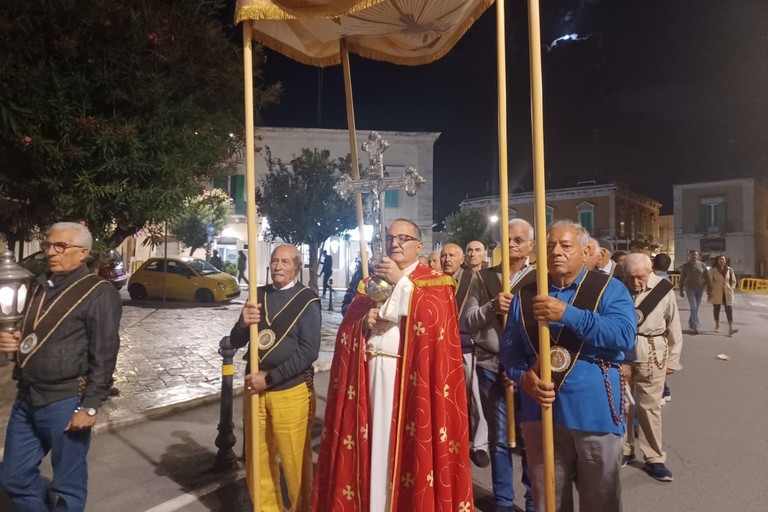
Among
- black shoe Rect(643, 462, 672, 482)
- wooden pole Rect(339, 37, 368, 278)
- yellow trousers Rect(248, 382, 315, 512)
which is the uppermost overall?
wooden pole Rect(339, 37, 368, 278)

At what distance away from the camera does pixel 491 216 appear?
41500 mm

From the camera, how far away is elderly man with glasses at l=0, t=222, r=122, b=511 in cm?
299

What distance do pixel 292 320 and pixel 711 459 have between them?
4173 mm

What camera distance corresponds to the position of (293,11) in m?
3.14

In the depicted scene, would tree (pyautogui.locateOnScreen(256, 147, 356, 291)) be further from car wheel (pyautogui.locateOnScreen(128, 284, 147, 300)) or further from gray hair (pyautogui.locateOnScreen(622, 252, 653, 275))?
gray hair (pyautogui.locateOnScreen(622, 252, 653, 275))

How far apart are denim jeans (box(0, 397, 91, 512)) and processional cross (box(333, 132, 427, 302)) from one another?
2.11 metres

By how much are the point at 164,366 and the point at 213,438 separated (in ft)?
11.0

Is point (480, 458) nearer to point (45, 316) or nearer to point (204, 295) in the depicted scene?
point (45, 316)

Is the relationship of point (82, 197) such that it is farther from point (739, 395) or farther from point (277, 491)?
point (739, 395)

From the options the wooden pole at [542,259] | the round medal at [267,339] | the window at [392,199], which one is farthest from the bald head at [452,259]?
the window at [392,199]

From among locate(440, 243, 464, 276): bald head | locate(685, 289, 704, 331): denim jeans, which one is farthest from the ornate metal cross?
locate(685, 289, 704, 331): denim jeans

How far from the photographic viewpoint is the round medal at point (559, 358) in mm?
2705

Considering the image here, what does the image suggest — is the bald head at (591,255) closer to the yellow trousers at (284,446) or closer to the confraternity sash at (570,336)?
the confraternity sash at (570,336)

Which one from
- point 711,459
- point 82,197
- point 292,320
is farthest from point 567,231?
point 82,197
